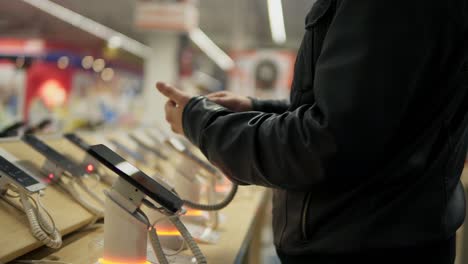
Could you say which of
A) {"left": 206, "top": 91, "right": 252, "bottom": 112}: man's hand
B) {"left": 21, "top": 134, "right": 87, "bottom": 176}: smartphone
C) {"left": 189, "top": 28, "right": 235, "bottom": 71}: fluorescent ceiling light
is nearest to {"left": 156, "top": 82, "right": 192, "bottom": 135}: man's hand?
{"left": 206, "top": 91, "right": 252, "bottom": 112}: man's hand

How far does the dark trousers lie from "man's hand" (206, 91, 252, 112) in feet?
2.09

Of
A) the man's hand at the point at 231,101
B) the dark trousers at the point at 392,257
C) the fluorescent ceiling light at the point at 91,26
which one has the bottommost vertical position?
the fluorescent ceiling light at the point at 91,26

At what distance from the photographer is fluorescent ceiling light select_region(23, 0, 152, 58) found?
10.6m

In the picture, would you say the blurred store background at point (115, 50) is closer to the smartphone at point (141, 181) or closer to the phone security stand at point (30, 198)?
the phone security stand at point (30, 198)

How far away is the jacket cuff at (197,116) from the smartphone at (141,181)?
13cm

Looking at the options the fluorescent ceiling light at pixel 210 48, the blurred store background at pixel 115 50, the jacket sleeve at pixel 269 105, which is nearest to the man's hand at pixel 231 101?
the jacket sleeve at pixel 269 105

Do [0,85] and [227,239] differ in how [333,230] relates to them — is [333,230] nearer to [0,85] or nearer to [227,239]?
[227,239]

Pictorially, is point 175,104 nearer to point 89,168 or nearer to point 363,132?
point 363,132

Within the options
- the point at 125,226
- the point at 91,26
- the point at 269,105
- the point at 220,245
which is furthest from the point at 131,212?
the point at 91,26

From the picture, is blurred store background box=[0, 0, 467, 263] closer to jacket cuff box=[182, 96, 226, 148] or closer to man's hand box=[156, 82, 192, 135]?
man's hand box=[156, 82, 192, 135]

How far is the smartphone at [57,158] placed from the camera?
2023 millimetres

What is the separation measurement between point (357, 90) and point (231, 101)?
30.0 inches

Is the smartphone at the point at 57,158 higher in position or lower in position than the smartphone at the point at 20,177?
lower

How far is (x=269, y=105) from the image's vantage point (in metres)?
1.85
